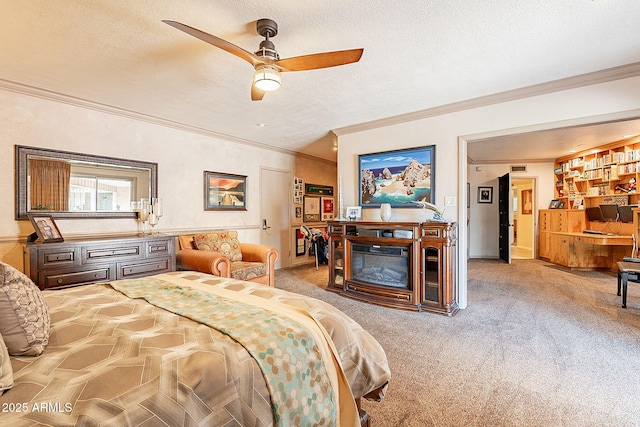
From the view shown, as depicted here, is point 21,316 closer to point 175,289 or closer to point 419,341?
point 175,289

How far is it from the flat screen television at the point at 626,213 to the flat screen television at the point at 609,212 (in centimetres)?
5

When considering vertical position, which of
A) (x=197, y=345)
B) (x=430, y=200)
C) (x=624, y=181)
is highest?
(x=624, y=181)

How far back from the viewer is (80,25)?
2.06m

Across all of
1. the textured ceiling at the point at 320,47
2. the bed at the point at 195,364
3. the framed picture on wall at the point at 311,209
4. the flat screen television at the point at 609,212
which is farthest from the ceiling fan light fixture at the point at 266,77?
the flat screen television at the point at 609,212

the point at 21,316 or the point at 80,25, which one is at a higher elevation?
the point at 80,25

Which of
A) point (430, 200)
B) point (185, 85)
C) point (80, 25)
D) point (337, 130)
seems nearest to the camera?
point (80, 25)

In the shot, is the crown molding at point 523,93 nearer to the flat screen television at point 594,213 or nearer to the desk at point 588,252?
the desk at point 588,252

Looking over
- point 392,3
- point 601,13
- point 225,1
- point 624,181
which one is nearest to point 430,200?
point 601,13

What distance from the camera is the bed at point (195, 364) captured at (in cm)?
73

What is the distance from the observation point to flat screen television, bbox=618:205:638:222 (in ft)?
16.7

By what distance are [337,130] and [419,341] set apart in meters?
3.30

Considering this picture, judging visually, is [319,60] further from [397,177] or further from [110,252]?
[110,252]

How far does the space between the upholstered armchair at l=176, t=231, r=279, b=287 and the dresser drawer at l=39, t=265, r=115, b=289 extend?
32.5 inches

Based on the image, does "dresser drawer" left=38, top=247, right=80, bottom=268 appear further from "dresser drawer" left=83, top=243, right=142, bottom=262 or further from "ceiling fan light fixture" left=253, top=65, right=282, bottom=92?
"ceiling fan light fixture" left=253, top=65, right=282, bottom=92
